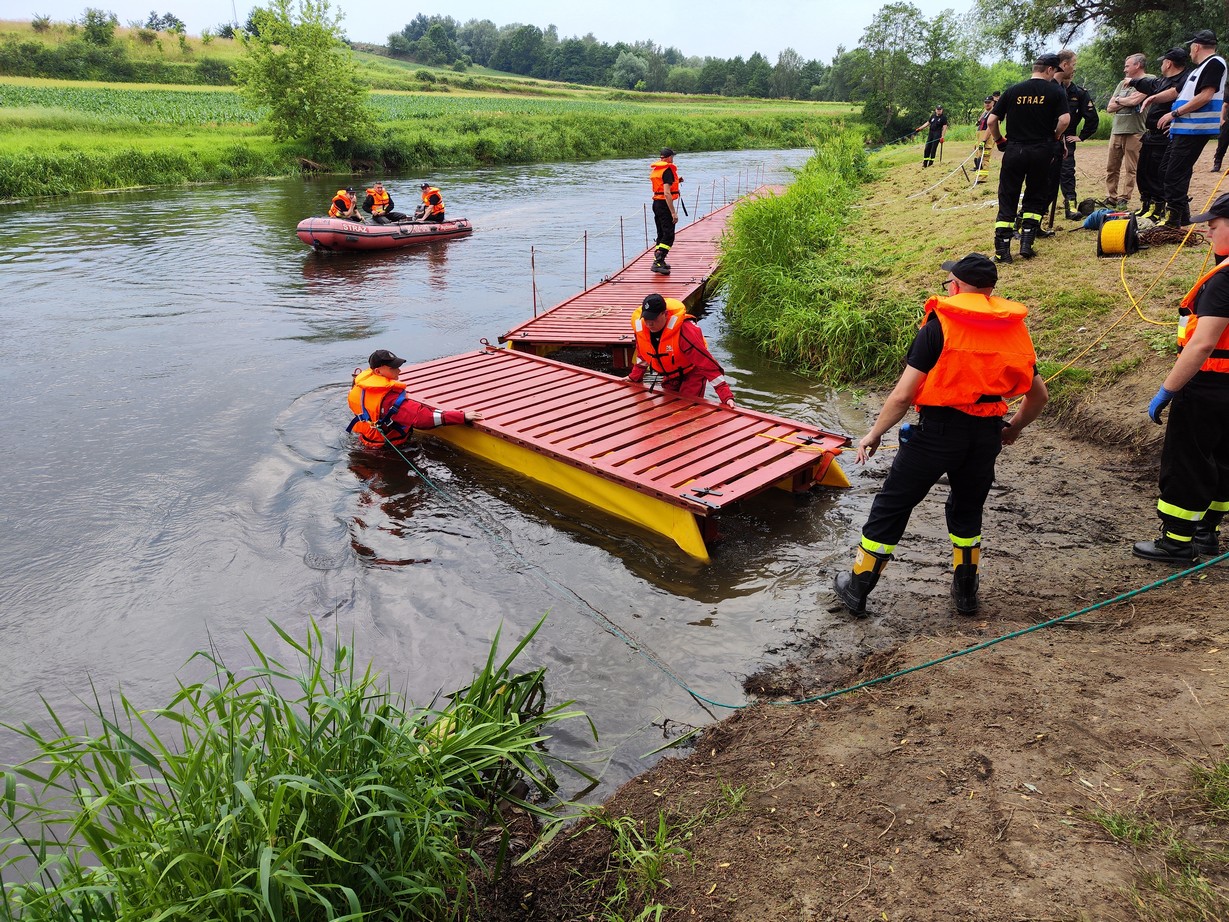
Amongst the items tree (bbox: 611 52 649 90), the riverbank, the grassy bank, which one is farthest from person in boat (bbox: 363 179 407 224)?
tree (bbox: 611 52 649 90)

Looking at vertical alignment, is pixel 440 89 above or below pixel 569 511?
above

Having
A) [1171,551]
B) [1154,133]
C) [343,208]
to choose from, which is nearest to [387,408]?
[1171,551]

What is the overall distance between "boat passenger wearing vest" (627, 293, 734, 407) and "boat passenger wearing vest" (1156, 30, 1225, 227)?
15.3 feet

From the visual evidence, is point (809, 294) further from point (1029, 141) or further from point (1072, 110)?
point (1072, 110)

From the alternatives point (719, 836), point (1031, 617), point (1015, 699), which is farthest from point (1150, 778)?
point (1031, 617)

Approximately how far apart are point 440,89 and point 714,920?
6451cm

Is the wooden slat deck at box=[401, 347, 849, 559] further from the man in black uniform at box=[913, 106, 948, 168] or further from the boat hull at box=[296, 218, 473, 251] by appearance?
the man in black uniform at box=[913, 106, 948, 168]

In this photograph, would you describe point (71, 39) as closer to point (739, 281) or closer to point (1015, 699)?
point (739, 281)

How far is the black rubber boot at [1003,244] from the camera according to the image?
25.5 feet

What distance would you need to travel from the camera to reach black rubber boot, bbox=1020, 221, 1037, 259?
7.75 m

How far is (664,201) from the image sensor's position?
1158 cm

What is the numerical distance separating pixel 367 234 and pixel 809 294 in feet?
31.8

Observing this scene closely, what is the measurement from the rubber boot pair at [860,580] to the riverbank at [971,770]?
0.39 ft

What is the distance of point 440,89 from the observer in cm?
5850
